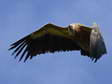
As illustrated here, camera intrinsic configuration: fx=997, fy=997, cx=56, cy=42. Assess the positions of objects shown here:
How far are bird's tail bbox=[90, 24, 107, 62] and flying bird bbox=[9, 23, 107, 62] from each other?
52.9 inches

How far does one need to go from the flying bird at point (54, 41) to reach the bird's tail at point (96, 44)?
1.34m

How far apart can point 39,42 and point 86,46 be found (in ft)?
10.1

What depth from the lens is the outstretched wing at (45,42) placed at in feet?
164

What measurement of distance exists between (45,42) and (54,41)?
1.51 ft

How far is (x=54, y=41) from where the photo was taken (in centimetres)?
5075

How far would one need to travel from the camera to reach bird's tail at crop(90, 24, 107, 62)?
152 feet

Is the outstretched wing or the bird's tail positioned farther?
the outstretched wing

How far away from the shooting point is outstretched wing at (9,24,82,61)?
164ft

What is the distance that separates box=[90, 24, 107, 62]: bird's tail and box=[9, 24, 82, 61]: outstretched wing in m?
3.20

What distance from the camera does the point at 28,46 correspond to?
Answer: 1991 inches

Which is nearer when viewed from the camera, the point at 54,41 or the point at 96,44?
the point at 96,44

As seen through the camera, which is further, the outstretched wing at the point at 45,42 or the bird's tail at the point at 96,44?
the outstretched wing at the point at 45,42

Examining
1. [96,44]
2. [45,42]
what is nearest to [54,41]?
[45,42]

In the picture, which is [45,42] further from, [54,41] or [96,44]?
[96,44]
